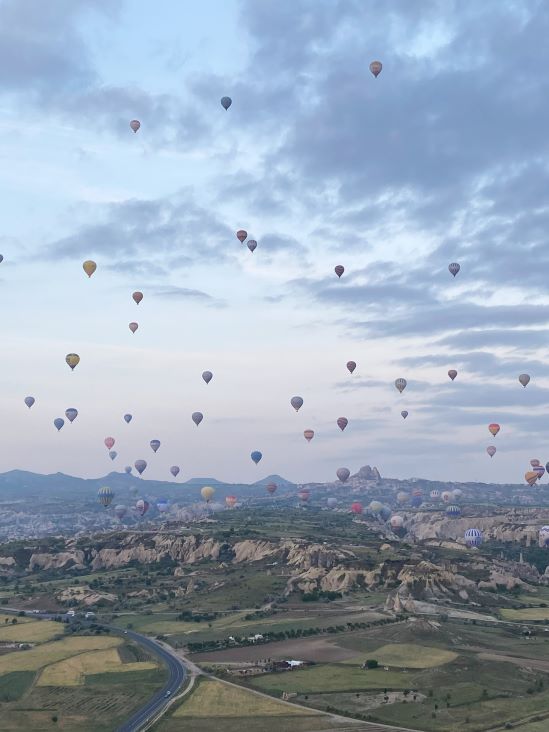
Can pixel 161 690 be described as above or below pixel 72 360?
below

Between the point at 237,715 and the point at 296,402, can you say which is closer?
the point at 237,715

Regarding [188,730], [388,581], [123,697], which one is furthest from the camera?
[388,581]

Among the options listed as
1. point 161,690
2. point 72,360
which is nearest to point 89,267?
point 72,360

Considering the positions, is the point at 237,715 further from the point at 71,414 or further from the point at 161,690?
the point at 71,414

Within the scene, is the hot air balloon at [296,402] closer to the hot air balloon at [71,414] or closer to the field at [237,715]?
the hot air balloon at [71,414]

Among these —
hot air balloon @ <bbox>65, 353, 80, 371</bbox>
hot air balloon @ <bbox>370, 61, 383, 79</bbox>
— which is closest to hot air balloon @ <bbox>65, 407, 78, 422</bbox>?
hot air balloon @ <bbox>65, 353, 80, 371</bbox>

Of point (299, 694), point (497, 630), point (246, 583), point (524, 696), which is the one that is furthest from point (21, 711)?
point (246, 583)

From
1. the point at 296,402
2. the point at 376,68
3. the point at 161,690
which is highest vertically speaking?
the point at 376,68

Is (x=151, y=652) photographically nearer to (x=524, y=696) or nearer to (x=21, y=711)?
(x=21, y=711)
